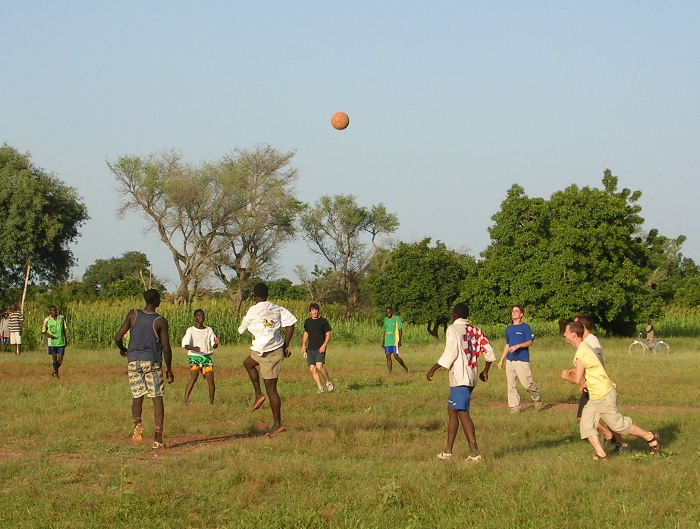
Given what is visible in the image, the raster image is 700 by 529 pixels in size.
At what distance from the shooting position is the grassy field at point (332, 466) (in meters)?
7.40

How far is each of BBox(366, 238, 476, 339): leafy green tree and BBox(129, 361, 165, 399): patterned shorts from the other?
111 ft

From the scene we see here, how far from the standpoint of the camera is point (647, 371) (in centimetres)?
2383

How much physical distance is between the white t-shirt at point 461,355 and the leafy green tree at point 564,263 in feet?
98.2

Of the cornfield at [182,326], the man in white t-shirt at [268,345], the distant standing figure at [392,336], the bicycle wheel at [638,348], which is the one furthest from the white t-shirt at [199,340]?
the bicycle wheel at [638,348]

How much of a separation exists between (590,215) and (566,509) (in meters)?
34.9

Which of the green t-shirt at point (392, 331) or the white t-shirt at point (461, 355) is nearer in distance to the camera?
the white t-shirt at point (461, 355)

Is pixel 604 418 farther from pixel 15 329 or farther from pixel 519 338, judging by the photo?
pixel 15 329

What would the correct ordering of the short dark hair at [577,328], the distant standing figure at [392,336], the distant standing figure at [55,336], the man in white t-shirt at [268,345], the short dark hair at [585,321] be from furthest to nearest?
the distant standing figure at [392,336] → the distant standing figure at [55,336] → the man in white t-shirt at [268,345] → the short dark hair at [585,321] → the short dark hair at [577,328]

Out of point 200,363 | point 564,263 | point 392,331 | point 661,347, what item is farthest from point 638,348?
point 200,363

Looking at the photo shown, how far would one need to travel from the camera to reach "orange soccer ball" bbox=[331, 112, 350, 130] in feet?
60.1

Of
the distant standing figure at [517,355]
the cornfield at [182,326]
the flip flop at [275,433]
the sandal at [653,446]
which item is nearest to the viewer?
→ the sandal at [653,446]

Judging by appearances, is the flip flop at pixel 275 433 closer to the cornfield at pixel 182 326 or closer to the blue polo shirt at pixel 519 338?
the blue polo shirt at pixel 519 338

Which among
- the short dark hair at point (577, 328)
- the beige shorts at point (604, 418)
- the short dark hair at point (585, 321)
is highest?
the short dark hair at point (585, 321)

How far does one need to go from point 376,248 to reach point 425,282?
32944 mm
